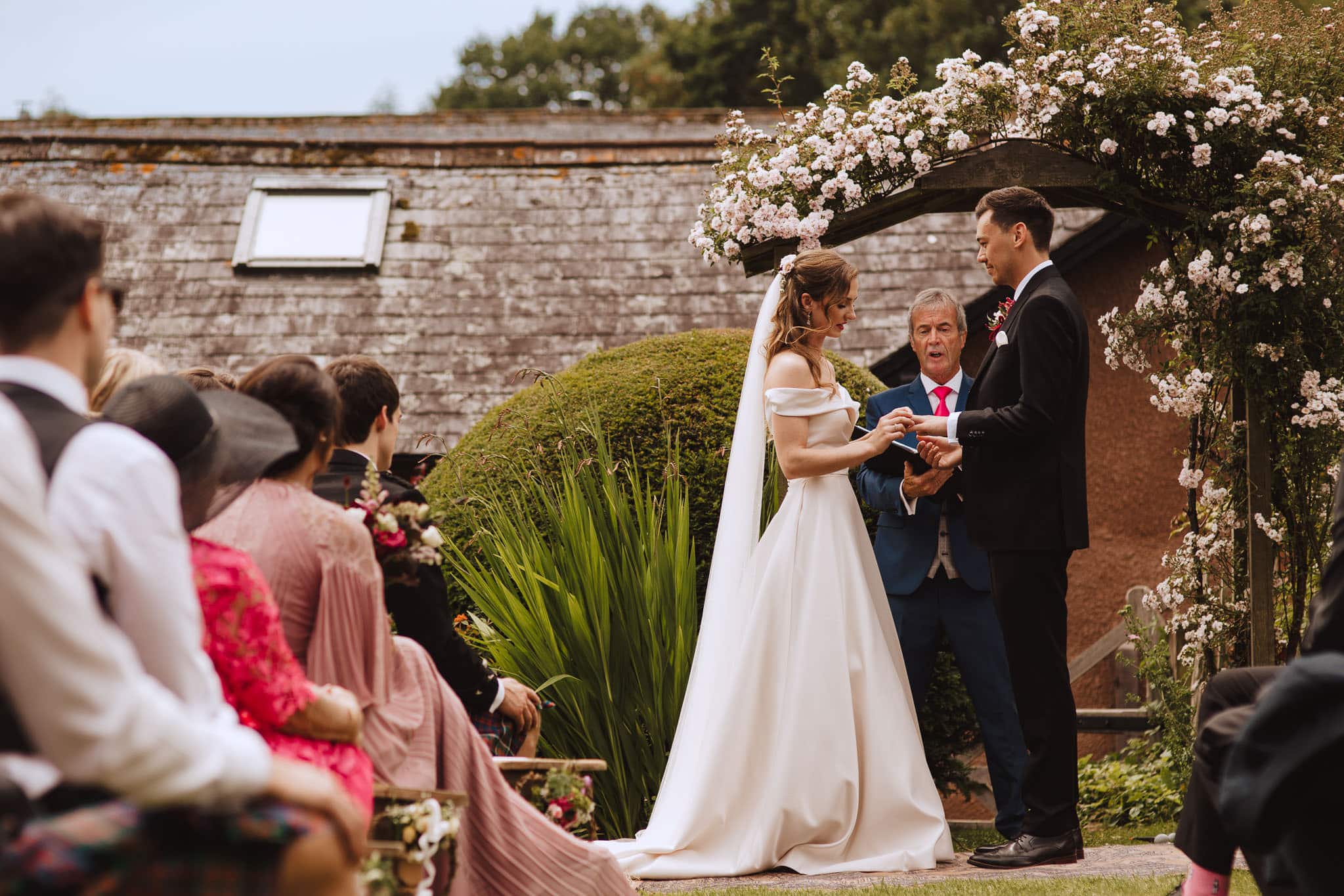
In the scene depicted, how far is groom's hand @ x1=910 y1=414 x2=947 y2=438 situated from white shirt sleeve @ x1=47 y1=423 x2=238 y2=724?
3609mm

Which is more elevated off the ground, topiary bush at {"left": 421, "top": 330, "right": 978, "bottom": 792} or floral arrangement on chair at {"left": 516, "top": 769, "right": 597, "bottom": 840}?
topiary bush at {"left": 421, "top": 330, "right": 978, "bottom": 792}

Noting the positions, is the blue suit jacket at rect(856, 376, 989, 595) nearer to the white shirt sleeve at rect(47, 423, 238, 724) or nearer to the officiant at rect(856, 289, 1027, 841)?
A: the officiant at rect(856, 289, 1027, 841)

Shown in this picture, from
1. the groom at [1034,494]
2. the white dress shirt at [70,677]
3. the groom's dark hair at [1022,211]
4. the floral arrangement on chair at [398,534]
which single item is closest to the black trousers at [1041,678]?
the groom at [1034,494]

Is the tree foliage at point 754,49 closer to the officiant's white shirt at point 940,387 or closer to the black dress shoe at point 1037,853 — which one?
the officiant's white shirt at point 940,387

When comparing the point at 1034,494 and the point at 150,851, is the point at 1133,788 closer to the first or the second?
the point at 1034,494

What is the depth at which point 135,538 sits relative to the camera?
1964mm

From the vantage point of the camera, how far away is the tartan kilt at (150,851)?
1676 millimetres

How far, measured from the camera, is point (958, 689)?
6.37 metres

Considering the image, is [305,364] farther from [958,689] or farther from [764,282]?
[764,282]

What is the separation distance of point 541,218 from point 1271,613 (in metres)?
Answer: 8.37

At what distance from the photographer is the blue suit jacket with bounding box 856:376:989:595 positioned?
5625mm

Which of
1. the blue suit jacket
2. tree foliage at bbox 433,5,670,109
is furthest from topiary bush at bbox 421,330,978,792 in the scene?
tree foliage at bbox 433,5,670,109

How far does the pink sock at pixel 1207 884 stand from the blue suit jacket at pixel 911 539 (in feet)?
7.62

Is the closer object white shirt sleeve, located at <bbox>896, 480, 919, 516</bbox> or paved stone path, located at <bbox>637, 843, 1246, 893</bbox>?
paved stone path, located at <bbox>637, 843, 1246, 893</bbox>
